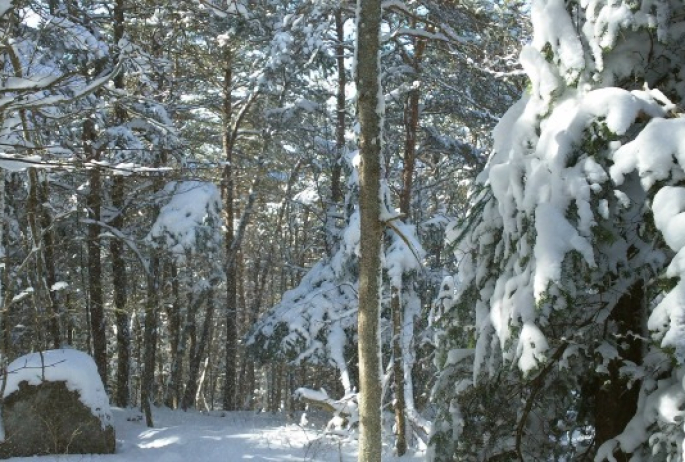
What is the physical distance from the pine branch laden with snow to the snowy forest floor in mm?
4993

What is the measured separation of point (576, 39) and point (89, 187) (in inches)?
466

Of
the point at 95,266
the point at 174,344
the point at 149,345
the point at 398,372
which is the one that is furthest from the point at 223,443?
the point at 174,344

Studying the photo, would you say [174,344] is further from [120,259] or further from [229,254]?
[120,259]

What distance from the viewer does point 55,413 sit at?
31.6 feet

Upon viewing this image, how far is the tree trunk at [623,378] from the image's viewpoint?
3.63 meters

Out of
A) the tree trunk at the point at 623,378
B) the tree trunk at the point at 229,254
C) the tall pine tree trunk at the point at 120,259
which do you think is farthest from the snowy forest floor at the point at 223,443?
the tree trunk at the point at 623,378

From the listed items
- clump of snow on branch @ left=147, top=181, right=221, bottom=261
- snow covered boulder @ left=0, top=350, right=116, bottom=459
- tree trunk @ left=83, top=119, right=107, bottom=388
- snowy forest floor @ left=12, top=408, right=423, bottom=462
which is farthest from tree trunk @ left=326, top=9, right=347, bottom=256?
snow covered boulder @ left=0, top=350, right=116, bottom=459

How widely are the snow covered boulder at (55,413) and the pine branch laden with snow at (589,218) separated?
298 inches

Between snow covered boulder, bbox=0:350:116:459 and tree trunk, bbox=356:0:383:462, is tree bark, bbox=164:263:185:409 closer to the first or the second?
snow covered boulder, bbox=0:350:116:459

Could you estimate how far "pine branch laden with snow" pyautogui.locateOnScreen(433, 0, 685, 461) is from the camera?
304 centimetres

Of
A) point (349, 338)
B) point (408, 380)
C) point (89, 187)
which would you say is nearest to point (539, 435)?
point (408, 380)

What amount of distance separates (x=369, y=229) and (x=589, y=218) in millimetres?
1949

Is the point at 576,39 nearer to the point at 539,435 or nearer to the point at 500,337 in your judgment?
the point at 500,337

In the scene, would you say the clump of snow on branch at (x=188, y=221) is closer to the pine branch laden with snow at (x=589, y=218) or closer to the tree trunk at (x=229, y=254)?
the tree trunk at (x=229, y=254)
